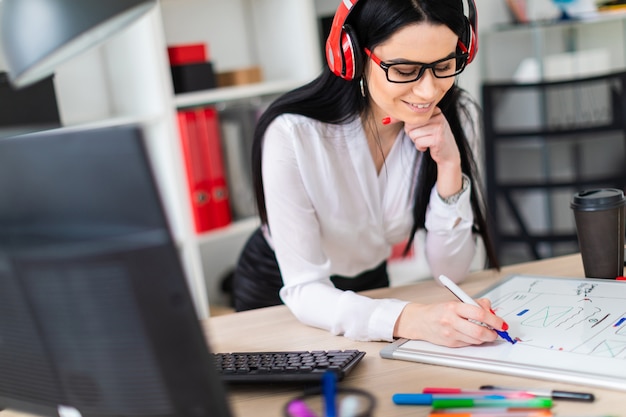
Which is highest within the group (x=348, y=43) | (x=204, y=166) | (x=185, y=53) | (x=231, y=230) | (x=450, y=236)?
(x=185, y=53)

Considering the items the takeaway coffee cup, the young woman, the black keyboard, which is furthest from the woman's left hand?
the black keyboard

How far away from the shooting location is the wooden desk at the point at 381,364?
829 millimetres

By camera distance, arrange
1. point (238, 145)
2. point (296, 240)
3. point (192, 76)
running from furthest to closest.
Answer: point (238, 145) < point (192, 76) < point (296, 240)

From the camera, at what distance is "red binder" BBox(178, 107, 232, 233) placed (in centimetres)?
241

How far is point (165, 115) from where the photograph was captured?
232cm

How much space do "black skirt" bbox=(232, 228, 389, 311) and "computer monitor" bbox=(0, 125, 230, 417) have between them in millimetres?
967

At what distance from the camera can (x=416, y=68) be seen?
3.92 feet

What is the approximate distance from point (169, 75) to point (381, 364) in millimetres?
1609

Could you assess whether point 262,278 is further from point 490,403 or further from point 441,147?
point 490,403

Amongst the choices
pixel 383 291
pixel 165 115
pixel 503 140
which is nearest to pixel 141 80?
pixel 165 115

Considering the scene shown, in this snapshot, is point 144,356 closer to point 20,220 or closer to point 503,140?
point 20,220

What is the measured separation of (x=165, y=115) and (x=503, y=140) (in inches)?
42.8

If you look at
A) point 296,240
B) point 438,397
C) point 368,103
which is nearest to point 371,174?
point 368,103

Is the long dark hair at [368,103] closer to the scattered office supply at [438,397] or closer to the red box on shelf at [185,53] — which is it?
the scattered office supply at [438,397]
